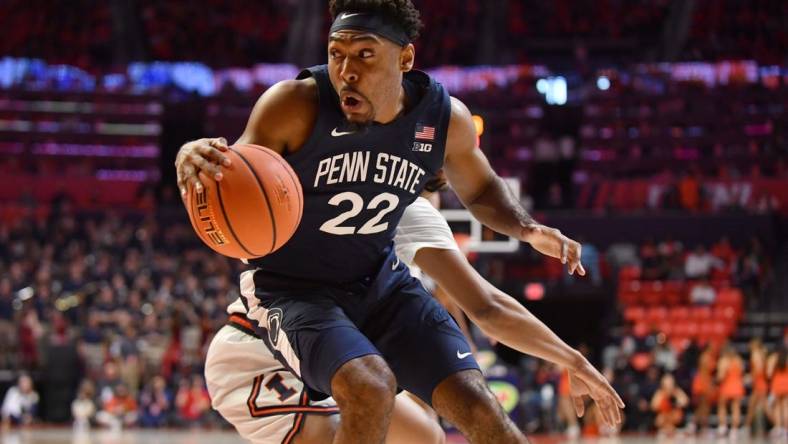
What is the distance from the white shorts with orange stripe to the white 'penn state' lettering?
0.78 m

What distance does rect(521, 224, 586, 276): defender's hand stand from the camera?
13.5 ft

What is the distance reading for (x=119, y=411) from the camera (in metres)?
16.3

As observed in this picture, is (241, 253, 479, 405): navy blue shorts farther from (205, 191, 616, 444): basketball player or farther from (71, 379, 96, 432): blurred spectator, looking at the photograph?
(71, 379, 96, 432): blurred spectator

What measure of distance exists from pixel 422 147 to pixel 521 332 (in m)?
0.86

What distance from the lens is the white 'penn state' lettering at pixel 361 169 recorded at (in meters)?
3.91

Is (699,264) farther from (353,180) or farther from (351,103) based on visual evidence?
(351,103)

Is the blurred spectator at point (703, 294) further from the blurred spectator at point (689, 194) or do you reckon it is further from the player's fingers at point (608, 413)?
the player's fingers at point (608, 413)

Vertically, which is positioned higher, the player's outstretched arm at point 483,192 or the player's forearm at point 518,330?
the player's outstretched arm at point 483,192

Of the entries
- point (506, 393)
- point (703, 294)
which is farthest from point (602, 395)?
point (703, 294)

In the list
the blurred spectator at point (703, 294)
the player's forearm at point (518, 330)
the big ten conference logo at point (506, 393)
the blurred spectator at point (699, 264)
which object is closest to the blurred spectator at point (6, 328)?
the big ten conference logo at point (506, 393)

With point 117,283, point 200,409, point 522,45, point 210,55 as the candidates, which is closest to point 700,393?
point 200,409

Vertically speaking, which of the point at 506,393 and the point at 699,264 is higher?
the point at 699,264

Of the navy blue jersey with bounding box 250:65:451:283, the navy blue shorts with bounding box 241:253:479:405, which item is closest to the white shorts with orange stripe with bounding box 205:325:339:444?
the navy blue shorts with bounding box 241:253:479:405

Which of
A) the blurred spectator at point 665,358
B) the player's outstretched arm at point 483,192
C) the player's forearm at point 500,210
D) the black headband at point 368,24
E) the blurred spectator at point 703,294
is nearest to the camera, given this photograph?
the black headband at point 368,24
